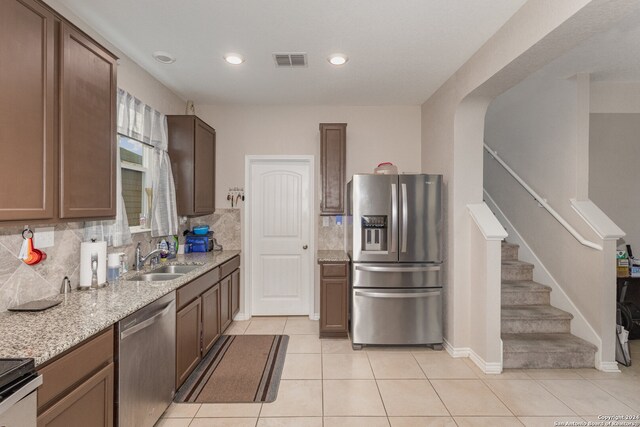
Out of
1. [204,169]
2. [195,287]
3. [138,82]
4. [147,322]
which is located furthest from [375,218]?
[138,82]

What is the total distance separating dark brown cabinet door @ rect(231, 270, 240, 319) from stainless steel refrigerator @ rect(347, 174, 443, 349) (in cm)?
148

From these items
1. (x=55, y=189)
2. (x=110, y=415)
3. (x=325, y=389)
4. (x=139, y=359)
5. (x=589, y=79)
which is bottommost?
(x=325, y=389)

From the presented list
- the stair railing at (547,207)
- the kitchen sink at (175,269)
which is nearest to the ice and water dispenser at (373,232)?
the kitchen sink at (175,269)

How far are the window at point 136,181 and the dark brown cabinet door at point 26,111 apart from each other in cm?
131

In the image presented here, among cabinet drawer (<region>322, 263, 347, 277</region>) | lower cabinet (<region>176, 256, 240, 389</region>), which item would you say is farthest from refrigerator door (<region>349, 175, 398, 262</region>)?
lower cabinet (<region>176, 256, 240, 389</region>)

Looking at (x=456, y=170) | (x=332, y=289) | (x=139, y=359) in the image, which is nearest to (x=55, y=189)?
(x=139, y=359)

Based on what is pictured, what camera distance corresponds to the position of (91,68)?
192 cm

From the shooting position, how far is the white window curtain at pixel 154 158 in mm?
2701

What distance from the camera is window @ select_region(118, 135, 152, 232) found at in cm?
296

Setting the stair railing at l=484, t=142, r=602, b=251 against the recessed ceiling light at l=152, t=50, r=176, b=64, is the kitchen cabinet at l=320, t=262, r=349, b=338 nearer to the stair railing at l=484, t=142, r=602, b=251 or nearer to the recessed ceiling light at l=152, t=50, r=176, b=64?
the stair railing at l=484, t=142, r=602, b=251

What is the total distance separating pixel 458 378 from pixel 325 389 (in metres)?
1.16

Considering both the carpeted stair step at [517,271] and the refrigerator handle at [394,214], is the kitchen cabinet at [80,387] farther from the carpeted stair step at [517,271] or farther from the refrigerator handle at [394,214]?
the carpeted stair step at [517,271]

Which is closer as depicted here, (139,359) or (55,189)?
(55,189)

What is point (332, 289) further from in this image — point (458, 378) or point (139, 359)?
point (139, 359)
